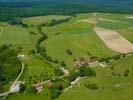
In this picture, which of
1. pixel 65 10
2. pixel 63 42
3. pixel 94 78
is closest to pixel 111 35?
pixel 63 42

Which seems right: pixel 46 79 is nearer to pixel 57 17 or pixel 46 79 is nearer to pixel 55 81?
pixel 55 81

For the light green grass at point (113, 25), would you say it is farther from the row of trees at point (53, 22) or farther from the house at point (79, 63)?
the house at point (79, 63)

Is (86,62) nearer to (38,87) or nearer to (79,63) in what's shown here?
(79,63)

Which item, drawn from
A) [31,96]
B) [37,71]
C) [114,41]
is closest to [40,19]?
[114,41]

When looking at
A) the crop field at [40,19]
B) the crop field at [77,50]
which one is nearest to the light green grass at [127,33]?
the crop field at [77,50]

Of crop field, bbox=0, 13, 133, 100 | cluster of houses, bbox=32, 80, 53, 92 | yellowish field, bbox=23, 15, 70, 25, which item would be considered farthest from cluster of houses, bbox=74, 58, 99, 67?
yellowish field, bbox=23, 15, 70, 25

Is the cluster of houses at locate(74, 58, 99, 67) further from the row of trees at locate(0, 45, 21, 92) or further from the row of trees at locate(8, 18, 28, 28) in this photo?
the row of trees at locate(8, 18, 28, 28)
